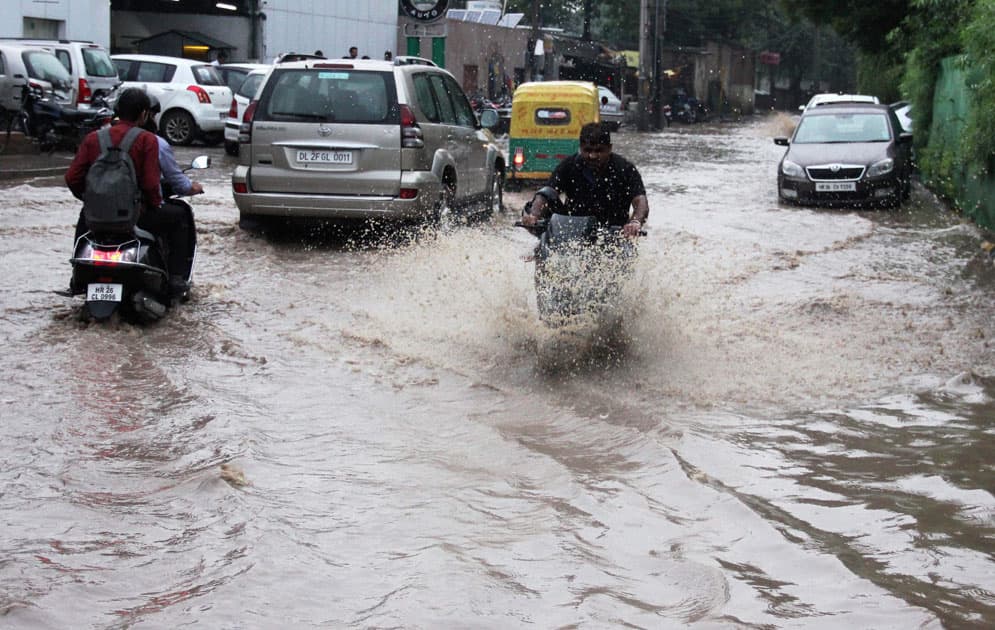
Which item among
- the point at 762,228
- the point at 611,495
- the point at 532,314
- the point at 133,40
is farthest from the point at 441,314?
the point at 133,40

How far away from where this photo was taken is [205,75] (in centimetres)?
2544

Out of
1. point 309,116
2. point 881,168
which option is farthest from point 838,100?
point 309,116

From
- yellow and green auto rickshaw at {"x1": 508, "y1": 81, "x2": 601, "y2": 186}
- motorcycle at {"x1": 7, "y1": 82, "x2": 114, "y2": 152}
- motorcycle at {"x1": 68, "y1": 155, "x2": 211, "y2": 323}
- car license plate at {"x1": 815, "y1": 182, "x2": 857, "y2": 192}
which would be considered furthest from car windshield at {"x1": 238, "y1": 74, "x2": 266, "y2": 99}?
motorcycle at {"x1": 68, "y1": 155, "x2": 211, "y2": 323}

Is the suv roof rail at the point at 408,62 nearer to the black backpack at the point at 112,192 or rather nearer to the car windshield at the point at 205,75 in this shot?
the black backpack at the point at 112,192

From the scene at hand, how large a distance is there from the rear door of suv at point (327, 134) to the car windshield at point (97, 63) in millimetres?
12464

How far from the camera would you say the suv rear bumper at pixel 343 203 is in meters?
11.9

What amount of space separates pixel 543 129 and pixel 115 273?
12.6 m

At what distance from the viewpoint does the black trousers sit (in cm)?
897

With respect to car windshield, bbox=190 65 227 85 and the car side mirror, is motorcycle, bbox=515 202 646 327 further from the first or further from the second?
car windshield, bbox=190 65 227 85

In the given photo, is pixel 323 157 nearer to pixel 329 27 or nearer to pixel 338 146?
pixel 338 146

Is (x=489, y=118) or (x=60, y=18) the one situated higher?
(x=60, y=18)

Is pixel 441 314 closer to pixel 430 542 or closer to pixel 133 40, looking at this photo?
pixel 430 542

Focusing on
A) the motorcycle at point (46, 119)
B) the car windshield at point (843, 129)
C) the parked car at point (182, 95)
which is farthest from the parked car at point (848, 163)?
the parked car at point (182, 95)

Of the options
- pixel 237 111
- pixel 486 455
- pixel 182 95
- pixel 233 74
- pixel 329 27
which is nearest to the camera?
pixel 486 455
